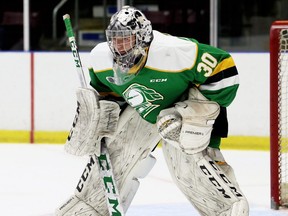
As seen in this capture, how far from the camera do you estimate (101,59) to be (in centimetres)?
348

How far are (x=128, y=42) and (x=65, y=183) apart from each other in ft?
7.15

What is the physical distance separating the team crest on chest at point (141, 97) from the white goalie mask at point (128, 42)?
0.10 meters

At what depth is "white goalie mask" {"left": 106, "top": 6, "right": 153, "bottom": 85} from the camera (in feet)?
10.9

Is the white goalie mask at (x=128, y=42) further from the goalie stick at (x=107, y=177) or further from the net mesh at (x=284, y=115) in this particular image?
the net mesh at (x=284, y=115)

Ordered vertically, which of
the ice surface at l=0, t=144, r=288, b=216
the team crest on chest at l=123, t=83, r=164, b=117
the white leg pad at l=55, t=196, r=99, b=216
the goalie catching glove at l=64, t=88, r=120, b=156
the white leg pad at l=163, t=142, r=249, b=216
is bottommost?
the ice surface at l=0, t=144, r=288, b=216

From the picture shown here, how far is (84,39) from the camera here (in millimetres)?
7547

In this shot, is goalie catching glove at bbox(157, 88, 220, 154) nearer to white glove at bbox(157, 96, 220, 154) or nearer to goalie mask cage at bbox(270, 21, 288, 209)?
white glove at bbox(157, 96, 220, 154)

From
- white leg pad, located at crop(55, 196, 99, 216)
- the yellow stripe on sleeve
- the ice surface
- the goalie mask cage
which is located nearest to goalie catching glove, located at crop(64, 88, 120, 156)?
white leg pad, located at crop(55, 196, 99, 216)

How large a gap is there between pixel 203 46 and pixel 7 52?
12.5ft

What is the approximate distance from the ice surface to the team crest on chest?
104cm

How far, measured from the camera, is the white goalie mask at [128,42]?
3321 mm

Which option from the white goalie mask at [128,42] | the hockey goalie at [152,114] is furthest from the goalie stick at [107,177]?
the white goalie mask at [128,42]

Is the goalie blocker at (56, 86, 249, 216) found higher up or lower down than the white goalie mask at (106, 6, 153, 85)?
lower down

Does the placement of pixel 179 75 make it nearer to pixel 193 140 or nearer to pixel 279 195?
pixel 193 140
